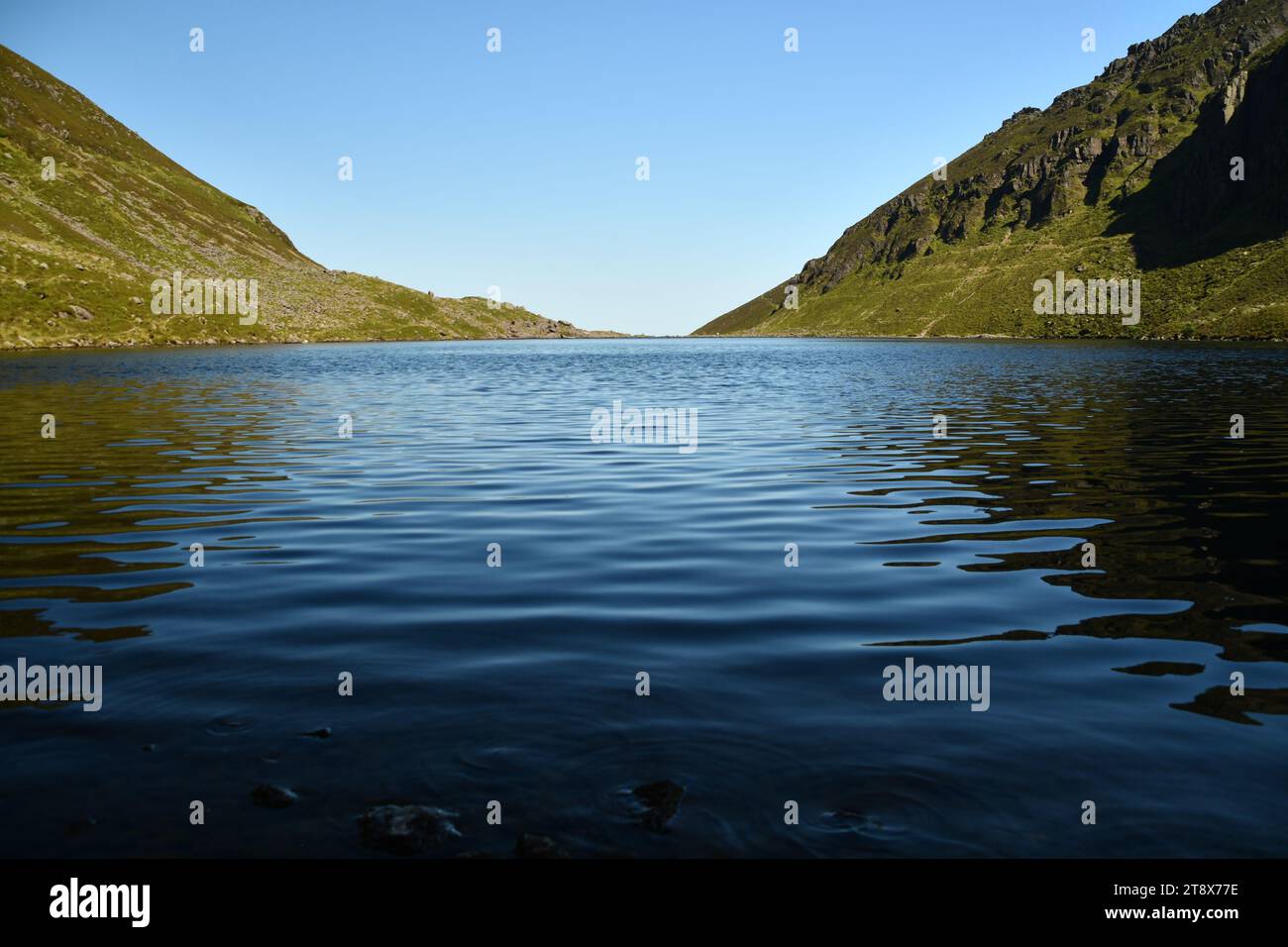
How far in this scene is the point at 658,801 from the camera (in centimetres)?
634

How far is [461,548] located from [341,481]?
27.8 ft

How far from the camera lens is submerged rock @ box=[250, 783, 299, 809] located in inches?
248

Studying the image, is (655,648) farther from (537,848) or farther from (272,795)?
Answer: (272,795)

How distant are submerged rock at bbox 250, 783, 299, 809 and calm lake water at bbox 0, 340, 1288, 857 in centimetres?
7
